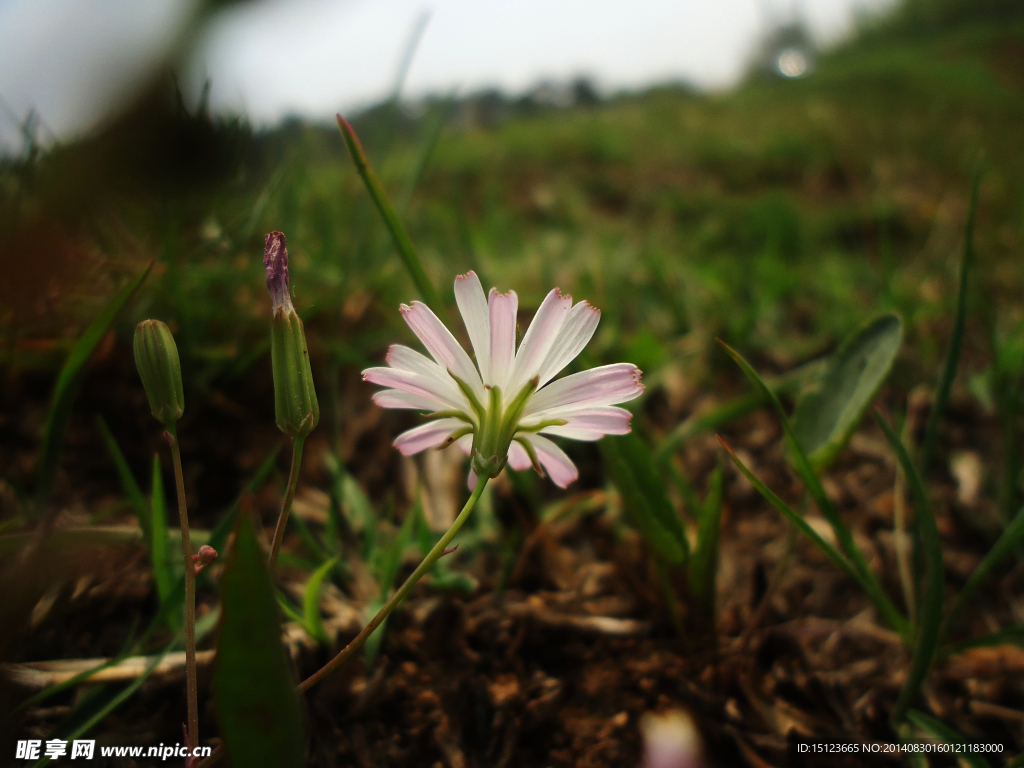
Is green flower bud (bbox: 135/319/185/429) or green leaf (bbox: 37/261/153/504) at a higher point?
green leaf (bbox: 37/261/153/504)

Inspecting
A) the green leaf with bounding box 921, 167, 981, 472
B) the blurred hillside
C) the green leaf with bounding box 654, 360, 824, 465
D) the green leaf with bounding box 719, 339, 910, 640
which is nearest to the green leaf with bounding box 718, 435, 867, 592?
the green leaf with bounding box 719, 339, 910, 640

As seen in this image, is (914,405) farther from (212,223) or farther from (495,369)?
(212,223)

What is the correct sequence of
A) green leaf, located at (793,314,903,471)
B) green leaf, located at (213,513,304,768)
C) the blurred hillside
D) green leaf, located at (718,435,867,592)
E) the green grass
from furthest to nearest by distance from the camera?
the green grass
the blurred hillside
green leaf, located at (793,314,903,471)
green leaf, located at (718,435,867,592)
green leaf, located at (213,513,304,768)

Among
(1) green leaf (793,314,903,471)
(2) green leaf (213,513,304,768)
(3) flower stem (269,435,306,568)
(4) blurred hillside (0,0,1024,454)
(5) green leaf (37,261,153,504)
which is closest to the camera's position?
(2) green leaf (213,513,304,768)

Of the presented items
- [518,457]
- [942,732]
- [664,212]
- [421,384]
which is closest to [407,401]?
[421,384]

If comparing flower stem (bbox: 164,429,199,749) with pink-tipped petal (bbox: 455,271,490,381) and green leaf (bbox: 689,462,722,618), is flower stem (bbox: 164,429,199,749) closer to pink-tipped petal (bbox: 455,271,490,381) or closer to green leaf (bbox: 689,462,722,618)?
pink-tipped petal (bbox: 455,271,490,381)

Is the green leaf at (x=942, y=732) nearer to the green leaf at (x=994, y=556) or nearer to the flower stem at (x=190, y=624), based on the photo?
the green leaf at (x=994, y=556)

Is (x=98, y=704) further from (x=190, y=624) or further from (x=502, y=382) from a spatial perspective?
(x=502, y=382)

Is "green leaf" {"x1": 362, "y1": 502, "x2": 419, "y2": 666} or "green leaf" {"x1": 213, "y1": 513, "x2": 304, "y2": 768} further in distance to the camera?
"green leaf" {"x1": 362, "y1": 502, "x2": 419, "y2": 666}
